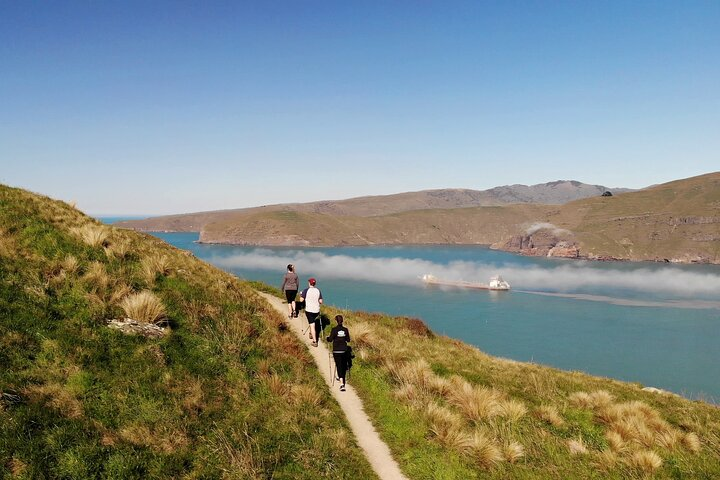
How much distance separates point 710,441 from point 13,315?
65.6ft

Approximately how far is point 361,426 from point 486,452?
319 centimetres

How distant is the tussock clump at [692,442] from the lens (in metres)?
11.4

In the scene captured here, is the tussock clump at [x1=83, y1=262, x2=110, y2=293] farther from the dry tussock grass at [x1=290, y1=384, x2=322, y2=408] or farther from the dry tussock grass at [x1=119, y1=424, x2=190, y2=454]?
the dry tussock grass at [x1=290, y1=384, x2=322, y2=408]

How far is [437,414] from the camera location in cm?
1080

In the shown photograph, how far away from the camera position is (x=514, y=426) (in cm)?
1134

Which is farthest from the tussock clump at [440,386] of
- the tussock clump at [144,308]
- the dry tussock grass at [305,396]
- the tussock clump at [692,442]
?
the tussock clump at [144,308]

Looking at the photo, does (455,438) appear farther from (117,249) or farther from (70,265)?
(117,249)

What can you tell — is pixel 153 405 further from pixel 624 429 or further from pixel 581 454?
pixel 624 429

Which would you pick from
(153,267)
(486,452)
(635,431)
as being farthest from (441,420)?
(153,267)

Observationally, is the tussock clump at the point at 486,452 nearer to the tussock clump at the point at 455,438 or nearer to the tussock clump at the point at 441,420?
the tussock clump at the point at 455,438

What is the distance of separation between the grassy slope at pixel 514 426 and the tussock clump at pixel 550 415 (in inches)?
1.2

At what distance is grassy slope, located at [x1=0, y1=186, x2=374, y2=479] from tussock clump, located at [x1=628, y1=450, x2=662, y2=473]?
7.05 m

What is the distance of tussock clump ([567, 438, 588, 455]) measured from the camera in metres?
10.5

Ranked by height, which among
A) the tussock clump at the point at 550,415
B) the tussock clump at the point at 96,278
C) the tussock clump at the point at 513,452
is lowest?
the tussock clump at the point at 550,415
